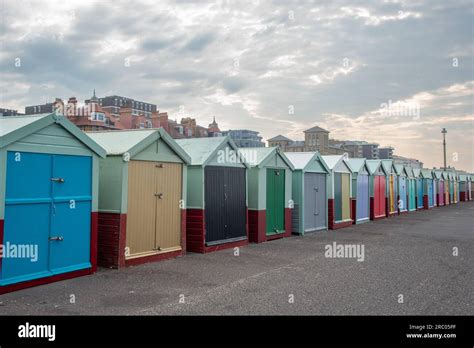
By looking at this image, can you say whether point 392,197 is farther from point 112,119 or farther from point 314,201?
point 112,119

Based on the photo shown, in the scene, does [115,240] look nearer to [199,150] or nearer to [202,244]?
[202,244]

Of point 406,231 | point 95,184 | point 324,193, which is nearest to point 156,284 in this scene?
point 95,184

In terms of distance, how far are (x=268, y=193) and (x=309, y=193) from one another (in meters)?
3.07

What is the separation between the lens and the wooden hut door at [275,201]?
16266 mm

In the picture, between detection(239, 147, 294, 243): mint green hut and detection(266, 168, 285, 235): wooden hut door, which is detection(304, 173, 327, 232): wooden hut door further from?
detection(266, 168, 285, 235): wooden hut door

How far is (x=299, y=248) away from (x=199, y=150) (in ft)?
14.7

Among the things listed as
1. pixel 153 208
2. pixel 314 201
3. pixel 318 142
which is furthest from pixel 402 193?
pixel 318 142

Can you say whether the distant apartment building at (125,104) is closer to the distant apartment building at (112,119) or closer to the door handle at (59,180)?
the distant apartment building at (112,119)

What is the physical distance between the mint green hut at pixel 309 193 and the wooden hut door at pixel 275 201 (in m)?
1.29

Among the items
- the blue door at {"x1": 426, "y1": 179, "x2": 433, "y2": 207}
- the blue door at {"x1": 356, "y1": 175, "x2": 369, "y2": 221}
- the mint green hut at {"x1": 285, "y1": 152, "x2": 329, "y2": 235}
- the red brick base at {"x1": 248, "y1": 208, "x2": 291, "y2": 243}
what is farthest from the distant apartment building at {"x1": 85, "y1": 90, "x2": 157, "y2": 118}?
the red brick base at {"x1": 248, "y1": 208, "x2": 291, "y2": 243}

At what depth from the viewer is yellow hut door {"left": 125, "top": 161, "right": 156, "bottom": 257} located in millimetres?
10734

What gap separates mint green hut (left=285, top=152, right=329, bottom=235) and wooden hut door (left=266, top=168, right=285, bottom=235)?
129cm

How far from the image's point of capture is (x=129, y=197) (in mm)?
10695

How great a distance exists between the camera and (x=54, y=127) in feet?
29.4
